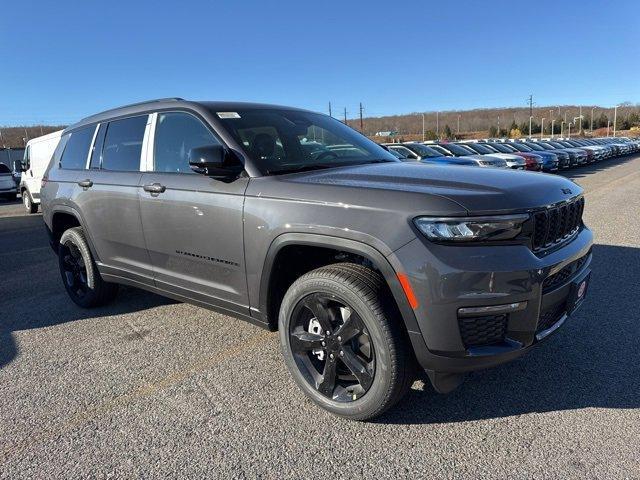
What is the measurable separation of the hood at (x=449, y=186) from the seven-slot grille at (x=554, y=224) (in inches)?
2.2

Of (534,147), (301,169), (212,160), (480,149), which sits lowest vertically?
(534,147)

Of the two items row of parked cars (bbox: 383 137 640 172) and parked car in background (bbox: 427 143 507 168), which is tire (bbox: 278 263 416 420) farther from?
parked car in background (bbox: 427 143 507 168)

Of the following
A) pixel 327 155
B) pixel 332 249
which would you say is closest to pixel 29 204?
pixel 327 155

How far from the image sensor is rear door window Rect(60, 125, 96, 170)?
15.8 feet

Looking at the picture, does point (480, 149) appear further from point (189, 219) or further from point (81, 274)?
point (189, 219)

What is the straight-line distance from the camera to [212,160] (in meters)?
2.99

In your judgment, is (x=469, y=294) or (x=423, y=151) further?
(x=423, y=151)

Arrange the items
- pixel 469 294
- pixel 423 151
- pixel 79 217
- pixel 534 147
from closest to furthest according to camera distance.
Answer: pixel 469 294 → pixel 79 217 → pixel 423 151 → pixel 534 147

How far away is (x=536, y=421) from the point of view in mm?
2750

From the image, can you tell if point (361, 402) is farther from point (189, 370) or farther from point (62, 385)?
point (62, 385)

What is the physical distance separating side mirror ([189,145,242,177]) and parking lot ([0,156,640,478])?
1.39 m

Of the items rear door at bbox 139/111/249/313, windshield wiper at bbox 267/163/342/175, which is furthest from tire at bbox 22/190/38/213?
windshield wiper at bbox 267/163/342/175

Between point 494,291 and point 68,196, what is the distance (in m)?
4.09

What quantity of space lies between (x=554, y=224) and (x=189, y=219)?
2.29 metres
